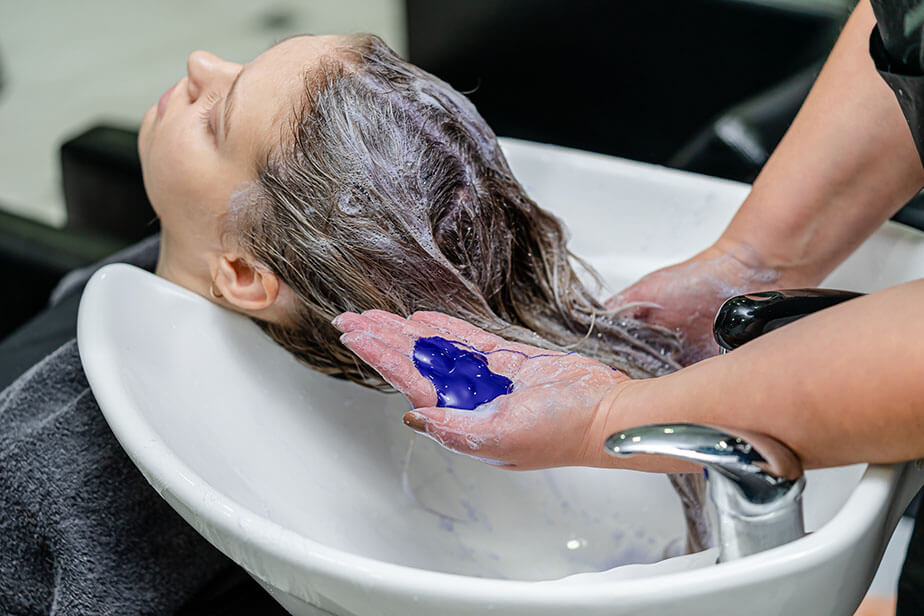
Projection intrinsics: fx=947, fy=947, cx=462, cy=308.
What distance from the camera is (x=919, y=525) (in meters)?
0.69

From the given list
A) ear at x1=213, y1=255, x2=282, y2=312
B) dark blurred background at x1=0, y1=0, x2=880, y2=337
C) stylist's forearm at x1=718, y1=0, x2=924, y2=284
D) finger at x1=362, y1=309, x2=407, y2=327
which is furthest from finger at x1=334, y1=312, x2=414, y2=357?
dark blurred background at x1=0, y1=0, x2=880, y2=337

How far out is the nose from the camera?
0.96 metres

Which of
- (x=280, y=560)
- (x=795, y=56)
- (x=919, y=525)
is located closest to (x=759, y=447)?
(x=919, y=525)

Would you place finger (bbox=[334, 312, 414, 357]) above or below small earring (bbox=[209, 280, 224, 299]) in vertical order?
above

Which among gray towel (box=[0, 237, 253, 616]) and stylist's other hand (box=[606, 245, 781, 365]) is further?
stylist's other hand (box=[606, 245, 781, 365])

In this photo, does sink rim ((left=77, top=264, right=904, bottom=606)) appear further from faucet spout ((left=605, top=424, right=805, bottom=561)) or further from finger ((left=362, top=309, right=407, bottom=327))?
finger ((left=362, top=309, right=407, bottom=327))

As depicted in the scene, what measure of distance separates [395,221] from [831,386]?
0.41 meters

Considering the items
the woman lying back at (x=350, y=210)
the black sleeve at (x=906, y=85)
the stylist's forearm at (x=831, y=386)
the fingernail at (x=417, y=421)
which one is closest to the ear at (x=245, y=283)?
the woman lying back at (x=350, y=210)

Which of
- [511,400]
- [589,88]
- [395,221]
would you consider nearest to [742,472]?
[511,400]

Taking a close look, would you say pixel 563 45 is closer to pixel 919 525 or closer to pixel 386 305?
pixel 386 305

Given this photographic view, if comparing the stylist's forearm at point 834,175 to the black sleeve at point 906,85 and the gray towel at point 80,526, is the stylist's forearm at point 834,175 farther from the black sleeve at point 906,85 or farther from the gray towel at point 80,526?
the gray towel at point 80,526

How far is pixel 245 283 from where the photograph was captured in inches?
36.1

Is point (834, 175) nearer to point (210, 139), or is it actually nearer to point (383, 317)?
point (383, 317)

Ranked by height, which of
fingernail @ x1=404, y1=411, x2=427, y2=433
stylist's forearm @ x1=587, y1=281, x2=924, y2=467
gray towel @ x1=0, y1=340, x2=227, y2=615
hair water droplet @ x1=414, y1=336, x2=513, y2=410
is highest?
stylist's forearm @ x1=587, y1=281, x2=924, y2=467
